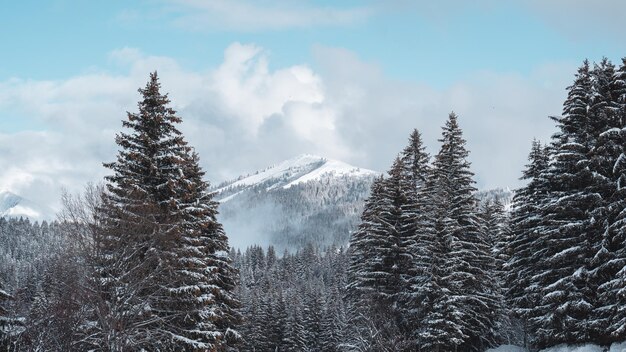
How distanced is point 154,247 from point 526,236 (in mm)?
21613

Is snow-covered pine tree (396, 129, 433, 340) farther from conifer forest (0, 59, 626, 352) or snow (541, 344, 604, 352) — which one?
snow (541, 344, 604, 352)

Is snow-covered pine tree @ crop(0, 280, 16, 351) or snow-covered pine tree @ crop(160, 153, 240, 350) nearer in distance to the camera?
snow-covered pine tree @ crop(160, 153, 240, 350)

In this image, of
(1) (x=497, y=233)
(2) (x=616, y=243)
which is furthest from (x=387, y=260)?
(1) (x=497, y=233)

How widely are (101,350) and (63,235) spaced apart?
4.94 m

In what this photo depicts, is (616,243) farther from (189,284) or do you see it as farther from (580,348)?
(189,284)

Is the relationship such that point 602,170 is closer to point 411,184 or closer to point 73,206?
point 411,184

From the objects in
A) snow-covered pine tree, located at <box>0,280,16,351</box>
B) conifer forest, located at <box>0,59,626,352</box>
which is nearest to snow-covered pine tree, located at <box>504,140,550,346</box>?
conifer forest, located at <box>0,59,626,352</box>

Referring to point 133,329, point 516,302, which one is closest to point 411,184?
point 516,302

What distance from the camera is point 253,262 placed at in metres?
169

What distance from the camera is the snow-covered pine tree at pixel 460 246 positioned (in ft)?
103

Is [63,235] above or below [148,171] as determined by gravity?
below

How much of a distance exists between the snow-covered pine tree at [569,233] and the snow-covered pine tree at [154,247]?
1625 cm

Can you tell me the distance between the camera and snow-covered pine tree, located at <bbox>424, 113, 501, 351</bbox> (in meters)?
31.4

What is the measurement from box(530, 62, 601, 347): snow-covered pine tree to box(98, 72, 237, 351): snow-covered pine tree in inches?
640
